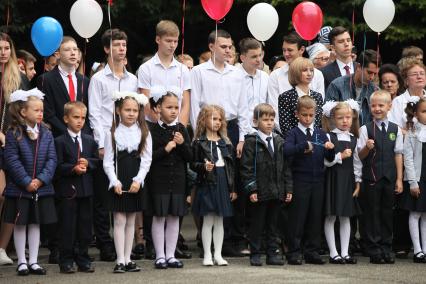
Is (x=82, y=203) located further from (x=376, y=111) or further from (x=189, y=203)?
(x=376, y=111)

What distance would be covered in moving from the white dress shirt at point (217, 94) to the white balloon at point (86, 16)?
4.00 ft

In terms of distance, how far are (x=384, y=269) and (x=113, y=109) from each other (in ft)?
10.7

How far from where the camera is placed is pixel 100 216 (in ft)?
42.2

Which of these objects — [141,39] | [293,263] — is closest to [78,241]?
[293,263]

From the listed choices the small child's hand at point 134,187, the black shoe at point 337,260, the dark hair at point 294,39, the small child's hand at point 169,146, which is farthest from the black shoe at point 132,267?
the dark hair at point 294,39

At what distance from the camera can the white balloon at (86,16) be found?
42.6 ft

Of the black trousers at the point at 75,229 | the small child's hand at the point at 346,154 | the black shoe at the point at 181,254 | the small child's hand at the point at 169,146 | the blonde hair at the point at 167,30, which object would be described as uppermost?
the blonde hair at the point at 167,30

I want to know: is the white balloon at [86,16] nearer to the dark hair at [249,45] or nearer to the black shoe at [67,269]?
the dark hair at [249,45]

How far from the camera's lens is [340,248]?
42.5 ft

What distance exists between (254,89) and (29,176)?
3066 millimetres

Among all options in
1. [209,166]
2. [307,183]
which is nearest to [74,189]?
[209,166]

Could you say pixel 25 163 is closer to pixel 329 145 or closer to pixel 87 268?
pixel 87 268

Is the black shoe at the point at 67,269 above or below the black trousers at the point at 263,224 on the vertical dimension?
below

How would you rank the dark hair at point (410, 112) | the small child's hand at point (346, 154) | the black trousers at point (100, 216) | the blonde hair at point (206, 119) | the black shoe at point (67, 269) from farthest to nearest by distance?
the dark hair at point (410, 112), the small child's hand at point (346, 154), the black trousers at point (100, 216), the blonde hair at point (206, 119), the black shoe at point (67, 269)
